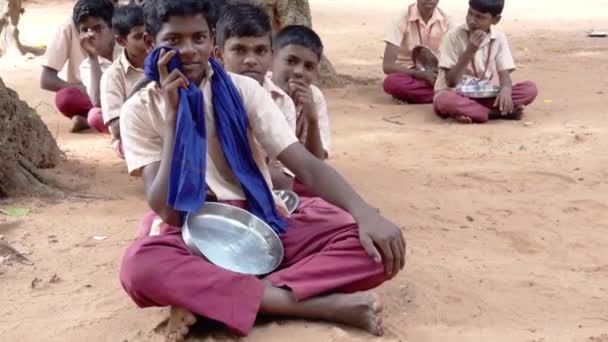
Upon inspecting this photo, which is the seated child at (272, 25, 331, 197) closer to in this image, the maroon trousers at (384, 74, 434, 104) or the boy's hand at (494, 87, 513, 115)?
the boy's hand at (494, 87, 513, 115)

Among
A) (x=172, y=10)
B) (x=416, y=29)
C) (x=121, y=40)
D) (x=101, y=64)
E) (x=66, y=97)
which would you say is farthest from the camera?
(x=416, y=29)

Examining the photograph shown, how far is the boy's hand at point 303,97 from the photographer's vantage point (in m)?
3.22

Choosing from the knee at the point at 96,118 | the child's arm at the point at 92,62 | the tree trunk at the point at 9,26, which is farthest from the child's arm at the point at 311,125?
the tree trunk at the point at 9,26

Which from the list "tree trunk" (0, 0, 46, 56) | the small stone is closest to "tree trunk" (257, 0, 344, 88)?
"tree trunk" (0, 0, 46, 56)

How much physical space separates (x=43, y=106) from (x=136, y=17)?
9.13 ft

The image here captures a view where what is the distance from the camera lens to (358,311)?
8.29ft

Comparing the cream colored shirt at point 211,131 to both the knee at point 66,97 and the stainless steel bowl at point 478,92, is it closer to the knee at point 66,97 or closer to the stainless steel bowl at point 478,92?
the knee at point 66,97

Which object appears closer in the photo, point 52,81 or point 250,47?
point 250,47

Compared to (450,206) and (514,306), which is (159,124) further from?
(450,206)

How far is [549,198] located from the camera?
165 inches

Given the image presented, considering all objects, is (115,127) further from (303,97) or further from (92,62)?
(303,97)

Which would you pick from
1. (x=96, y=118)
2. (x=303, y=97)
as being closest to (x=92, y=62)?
(x=96, y=118)

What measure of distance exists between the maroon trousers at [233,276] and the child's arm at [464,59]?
344 cm

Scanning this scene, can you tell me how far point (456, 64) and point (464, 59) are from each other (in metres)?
0.14
